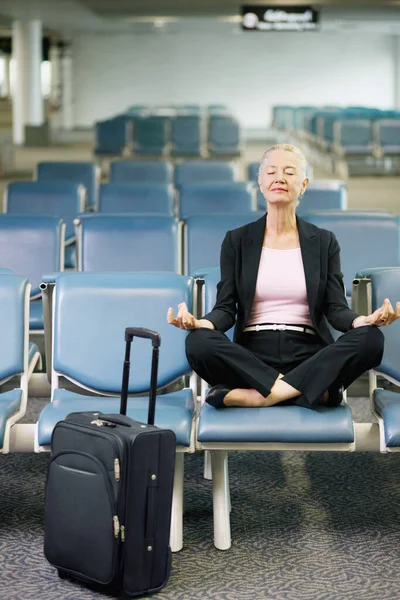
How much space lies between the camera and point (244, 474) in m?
3.77

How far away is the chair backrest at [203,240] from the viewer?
488 centimetres

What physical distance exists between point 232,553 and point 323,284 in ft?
2.96

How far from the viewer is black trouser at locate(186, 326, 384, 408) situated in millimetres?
2990

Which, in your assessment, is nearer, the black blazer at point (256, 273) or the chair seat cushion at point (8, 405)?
the chair seat cushion at point (8, 405)

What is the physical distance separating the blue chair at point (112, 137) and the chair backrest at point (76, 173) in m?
7.45

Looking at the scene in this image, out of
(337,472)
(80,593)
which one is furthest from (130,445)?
(337,472)

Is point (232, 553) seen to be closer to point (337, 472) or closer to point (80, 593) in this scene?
point (80, 593)

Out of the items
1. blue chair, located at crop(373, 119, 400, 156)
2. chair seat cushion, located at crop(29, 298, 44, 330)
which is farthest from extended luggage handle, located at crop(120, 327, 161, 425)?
blue chair, located at crop(373, 119, 400, 156)

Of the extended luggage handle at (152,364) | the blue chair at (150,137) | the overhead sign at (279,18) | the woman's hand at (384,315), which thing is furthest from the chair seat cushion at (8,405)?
the overhead sign at (279,18)

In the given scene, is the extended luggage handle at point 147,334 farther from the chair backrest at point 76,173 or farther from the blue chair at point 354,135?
the blue chair at point 354,135

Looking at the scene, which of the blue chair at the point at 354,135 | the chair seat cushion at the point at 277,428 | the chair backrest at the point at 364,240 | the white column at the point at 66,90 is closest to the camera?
the chair seat cushion at the point at 277,428

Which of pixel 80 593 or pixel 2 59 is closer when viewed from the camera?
pixel 80 593

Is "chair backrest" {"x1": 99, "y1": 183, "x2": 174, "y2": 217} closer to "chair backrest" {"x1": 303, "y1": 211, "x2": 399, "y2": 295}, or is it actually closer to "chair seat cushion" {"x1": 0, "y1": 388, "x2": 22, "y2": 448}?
"chair backrest" {"x1": 303, "y1": 211, "x2": 399, "y2": 295}

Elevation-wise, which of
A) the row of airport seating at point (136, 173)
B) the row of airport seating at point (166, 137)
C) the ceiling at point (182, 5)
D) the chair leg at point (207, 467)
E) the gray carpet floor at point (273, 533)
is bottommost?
the gray carpet floor at point (273, 533)
